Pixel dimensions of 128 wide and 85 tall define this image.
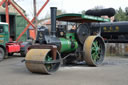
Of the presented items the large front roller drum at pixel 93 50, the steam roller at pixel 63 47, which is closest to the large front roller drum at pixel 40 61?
the steam roller at pixel 63 47

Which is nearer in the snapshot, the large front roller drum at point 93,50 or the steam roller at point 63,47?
the steam roller at point 63,47

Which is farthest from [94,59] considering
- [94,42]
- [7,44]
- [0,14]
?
[0,14]

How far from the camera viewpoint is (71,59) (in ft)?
32.1

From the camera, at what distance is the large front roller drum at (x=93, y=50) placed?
8891 mm

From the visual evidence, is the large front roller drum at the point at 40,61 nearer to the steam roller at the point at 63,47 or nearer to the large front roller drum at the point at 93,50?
the steam roller at the point at 63,47

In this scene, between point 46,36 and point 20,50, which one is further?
point 20,50

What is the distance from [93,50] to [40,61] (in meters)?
3.35

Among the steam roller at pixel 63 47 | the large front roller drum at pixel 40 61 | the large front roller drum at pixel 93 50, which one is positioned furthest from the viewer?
the large front roller drum at pixel 93 50

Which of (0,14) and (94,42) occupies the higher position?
(0,14)

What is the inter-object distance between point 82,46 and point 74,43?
2.28ft

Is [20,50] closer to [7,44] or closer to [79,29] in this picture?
[7,44]

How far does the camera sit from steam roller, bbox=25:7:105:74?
23.5 ft

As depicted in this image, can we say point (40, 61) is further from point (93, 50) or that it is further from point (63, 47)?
point (93, 50)

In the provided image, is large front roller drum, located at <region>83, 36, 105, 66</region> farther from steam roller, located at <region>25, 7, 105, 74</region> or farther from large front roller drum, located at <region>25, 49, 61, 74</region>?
large front roller drum, located at <region>25, 49, 61, 74</region>
